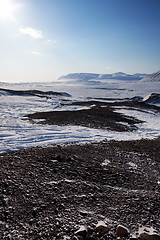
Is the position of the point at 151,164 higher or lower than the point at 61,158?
lower

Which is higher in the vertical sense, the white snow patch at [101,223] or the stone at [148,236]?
the stone at [148,236]

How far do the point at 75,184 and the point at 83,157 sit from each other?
1.84 meters

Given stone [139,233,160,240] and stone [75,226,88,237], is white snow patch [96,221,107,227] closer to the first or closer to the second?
stone [75,226,88,237]

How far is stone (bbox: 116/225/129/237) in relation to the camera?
2687 millimetres

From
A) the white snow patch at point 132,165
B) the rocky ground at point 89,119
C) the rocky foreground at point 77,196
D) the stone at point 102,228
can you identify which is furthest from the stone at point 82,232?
the rocky ground at point 89,119

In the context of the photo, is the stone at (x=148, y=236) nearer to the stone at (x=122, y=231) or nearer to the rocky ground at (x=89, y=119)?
the stone at (x=122, y=231)

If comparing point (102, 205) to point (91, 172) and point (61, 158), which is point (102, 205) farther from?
point (61, 158)

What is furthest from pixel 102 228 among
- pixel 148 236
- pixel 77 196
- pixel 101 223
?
pixel 77 196

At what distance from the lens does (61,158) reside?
18.2 ft

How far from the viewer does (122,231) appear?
2.73m

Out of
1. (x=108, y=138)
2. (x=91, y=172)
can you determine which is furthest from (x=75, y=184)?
(x=108, y=138)

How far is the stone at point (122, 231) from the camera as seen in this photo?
2687 mm

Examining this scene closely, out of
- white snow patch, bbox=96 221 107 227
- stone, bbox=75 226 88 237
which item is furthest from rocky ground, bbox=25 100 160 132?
Result: stone, bbox=75 226 88 237

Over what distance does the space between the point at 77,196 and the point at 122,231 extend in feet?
4.18
